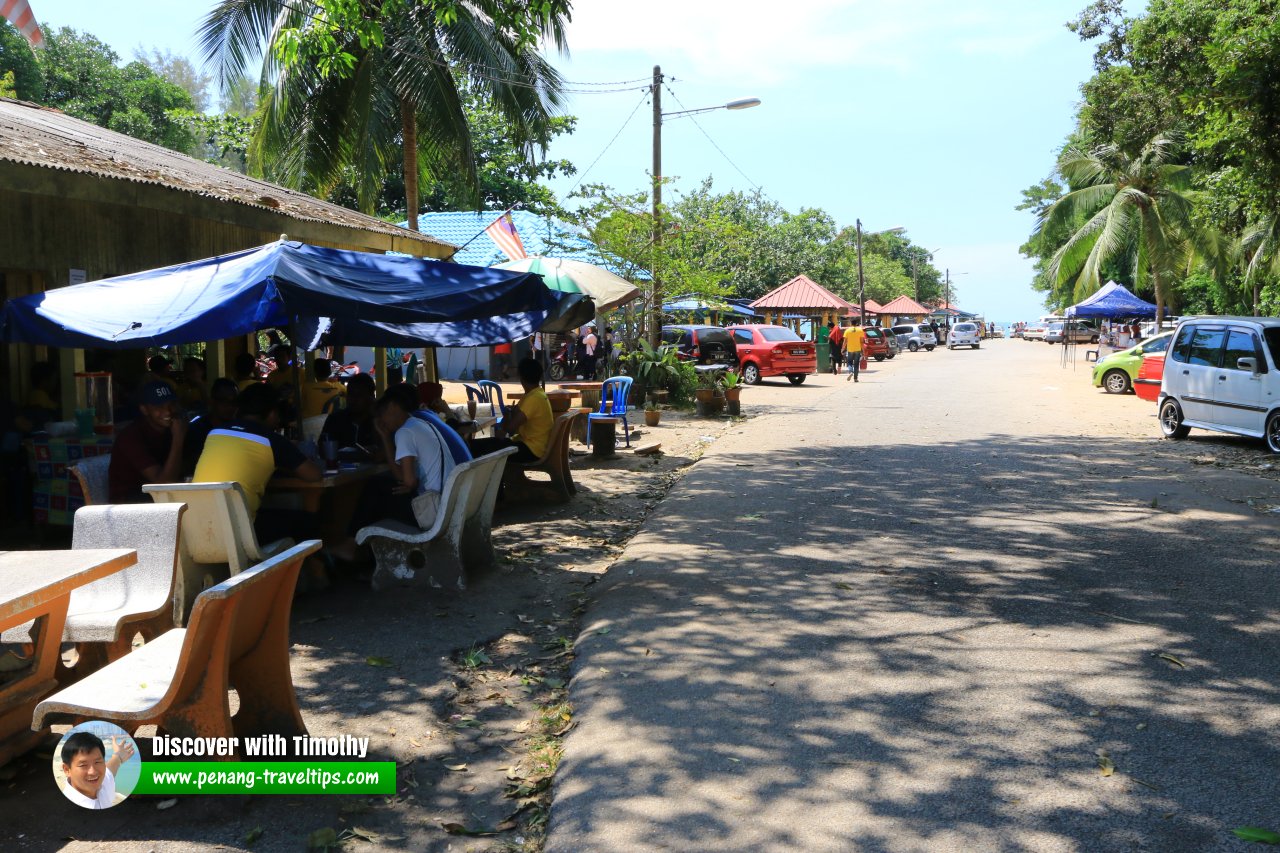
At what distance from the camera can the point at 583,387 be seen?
2002 centimetres

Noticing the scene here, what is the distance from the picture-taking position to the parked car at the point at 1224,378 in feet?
45.0

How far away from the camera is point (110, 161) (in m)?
8.89

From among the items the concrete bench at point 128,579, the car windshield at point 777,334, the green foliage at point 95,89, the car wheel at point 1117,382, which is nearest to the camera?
the concrete bench at point 128,579

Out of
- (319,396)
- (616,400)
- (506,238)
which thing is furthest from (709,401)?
(319,396)

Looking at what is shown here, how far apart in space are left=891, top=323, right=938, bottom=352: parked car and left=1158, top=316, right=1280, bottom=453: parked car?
48442 mm

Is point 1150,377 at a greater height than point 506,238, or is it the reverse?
point 506,238

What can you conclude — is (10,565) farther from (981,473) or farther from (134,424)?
(981,473)

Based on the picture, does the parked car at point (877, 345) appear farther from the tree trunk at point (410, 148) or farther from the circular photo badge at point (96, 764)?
the circular photo badge at point (96, 764)

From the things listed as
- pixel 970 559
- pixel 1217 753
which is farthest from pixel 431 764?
pixel 970 559

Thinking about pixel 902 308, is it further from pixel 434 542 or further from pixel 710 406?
pixel 434 542

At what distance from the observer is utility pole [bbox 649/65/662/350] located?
21484 mm

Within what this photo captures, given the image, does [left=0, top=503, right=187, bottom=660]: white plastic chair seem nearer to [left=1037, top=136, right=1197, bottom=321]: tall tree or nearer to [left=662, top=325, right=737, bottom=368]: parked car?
[left=662, top=325, right=737, bottom=368]: parked car

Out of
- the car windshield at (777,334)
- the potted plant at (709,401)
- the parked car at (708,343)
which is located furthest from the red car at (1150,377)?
the parked car at (708,343)

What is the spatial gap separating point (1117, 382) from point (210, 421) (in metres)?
23.6
